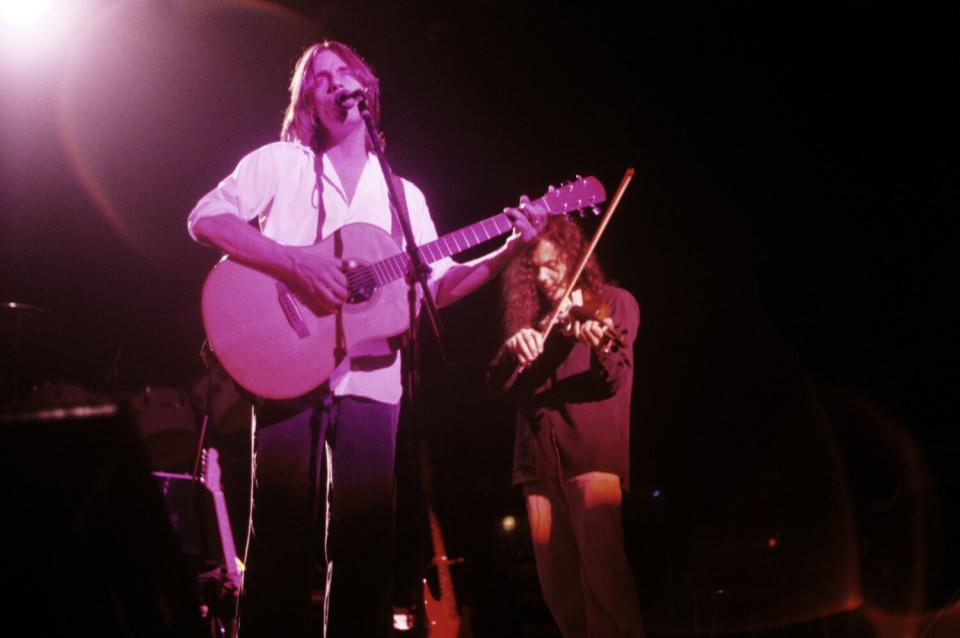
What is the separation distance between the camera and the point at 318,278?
2.47 m

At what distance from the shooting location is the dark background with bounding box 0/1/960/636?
4.57m

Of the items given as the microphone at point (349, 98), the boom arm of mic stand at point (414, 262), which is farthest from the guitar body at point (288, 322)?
the microphone at point (349, 98)

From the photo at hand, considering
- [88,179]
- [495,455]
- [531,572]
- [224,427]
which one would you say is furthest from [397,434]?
[88,179]

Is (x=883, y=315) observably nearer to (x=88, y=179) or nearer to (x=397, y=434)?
(x=397, y=434)

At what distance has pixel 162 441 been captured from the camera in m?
5.23

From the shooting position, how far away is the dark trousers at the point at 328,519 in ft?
7.18

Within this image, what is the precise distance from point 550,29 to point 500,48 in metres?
0.33

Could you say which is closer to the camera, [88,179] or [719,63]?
[719,63]

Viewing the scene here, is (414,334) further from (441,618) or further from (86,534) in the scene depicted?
(441,618)

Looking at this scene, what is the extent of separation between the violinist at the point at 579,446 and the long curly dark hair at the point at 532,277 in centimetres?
9

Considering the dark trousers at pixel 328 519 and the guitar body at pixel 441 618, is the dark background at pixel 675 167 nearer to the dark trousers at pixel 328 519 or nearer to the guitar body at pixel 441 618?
the guitar body at pixel 441 618

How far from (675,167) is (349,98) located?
9.62ft

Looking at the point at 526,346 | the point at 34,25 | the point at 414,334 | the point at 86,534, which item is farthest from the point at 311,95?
the point at 34,25

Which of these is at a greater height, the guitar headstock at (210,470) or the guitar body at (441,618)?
the guitar headstock at (210,470)
